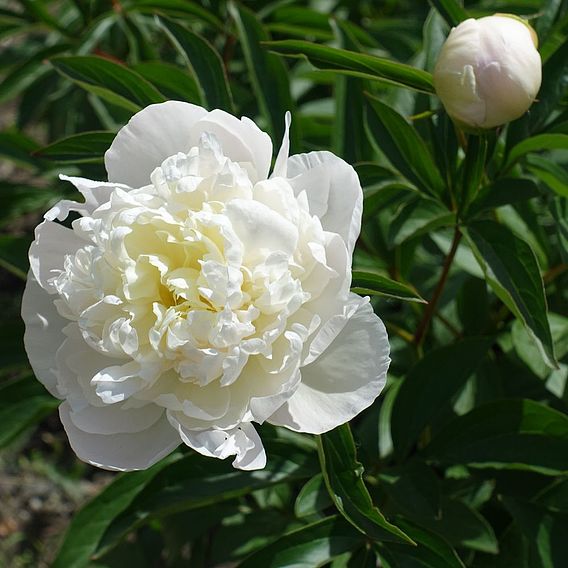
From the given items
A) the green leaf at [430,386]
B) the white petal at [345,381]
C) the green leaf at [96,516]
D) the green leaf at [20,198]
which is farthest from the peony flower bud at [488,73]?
the green leaf at [20,198]

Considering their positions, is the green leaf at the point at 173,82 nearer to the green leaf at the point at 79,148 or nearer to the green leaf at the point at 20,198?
the green leaf at the point at 79,148

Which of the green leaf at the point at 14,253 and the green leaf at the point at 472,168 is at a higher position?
the green leaf at the point at 472,168

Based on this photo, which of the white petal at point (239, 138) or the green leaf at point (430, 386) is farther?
the green leaf at point (430, 386)

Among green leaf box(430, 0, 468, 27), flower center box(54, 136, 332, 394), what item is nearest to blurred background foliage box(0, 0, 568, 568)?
green leaf box(430, 0, 468, 27)

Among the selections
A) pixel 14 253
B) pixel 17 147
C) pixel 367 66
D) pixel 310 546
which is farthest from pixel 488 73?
pixel 17 147

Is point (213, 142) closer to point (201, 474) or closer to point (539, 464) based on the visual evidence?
point (201, 474)

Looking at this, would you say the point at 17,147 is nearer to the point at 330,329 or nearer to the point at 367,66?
the point at 367,66

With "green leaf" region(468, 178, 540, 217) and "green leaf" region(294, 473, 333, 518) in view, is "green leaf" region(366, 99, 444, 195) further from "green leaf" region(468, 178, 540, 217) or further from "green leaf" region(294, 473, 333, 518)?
"green leaf" region(294, 473, 333, 518)
